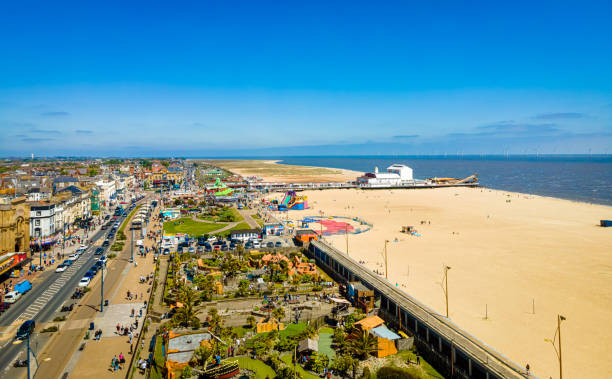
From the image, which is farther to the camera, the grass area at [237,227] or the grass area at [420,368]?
the grass area at [237,227]

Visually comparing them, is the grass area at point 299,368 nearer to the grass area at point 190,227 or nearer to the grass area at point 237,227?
the grass area at point 237,227

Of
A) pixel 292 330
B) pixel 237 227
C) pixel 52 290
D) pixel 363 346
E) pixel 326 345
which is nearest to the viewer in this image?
pixel 363 346

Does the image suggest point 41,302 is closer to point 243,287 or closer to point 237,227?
point 243,287

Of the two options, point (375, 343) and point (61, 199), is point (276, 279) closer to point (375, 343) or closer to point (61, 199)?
point (375, 343)

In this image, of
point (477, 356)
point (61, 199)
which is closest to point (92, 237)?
point (61, 199)

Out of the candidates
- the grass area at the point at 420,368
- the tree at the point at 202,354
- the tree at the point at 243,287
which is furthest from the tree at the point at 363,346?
the tree at the point at 243,287

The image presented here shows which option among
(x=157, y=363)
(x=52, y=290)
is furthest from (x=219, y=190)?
(x=157, y=363)
